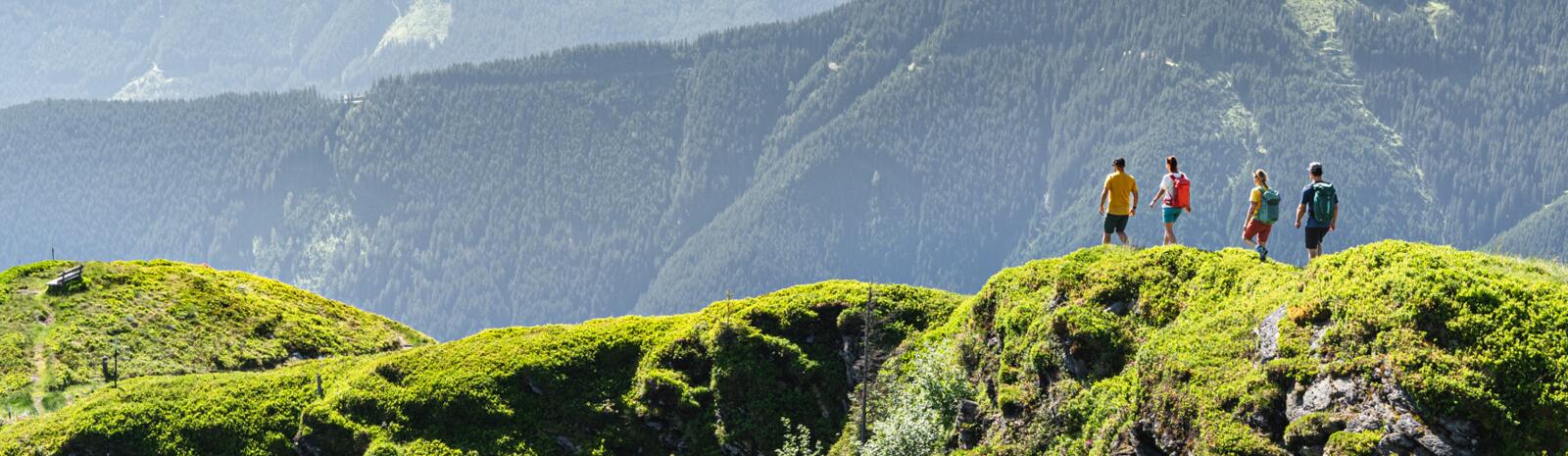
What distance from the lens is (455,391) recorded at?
212 feet

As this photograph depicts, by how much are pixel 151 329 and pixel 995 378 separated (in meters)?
50.6

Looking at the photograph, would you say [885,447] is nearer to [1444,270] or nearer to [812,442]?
[812,442]

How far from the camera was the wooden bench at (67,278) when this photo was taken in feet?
274

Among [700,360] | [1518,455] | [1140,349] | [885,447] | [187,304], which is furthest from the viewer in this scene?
[187,304]

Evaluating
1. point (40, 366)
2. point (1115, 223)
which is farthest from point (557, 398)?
point (40, 366)

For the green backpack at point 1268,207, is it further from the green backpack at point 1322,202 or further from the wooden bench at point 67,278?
the wooden bench at point 67,278

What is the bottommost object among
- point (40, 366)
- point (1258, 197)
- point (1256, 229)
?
point (1256, 229)

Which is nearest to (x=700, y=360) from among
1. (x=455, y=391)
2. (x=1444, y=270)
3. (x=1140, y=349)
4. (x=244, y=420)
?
(x=455, y=391)

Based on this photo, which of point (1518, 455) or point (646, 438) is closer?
point (1518, 455)

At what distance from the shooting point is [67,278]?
8419cm

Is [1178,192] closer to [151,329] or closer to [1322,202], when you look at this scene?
[1322,202]

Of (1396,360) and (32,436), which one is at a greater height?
(32,436)

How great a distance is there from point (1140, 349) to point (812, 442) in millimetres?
20140

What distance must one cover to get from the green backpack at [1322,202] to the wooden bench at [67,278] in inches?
2675
